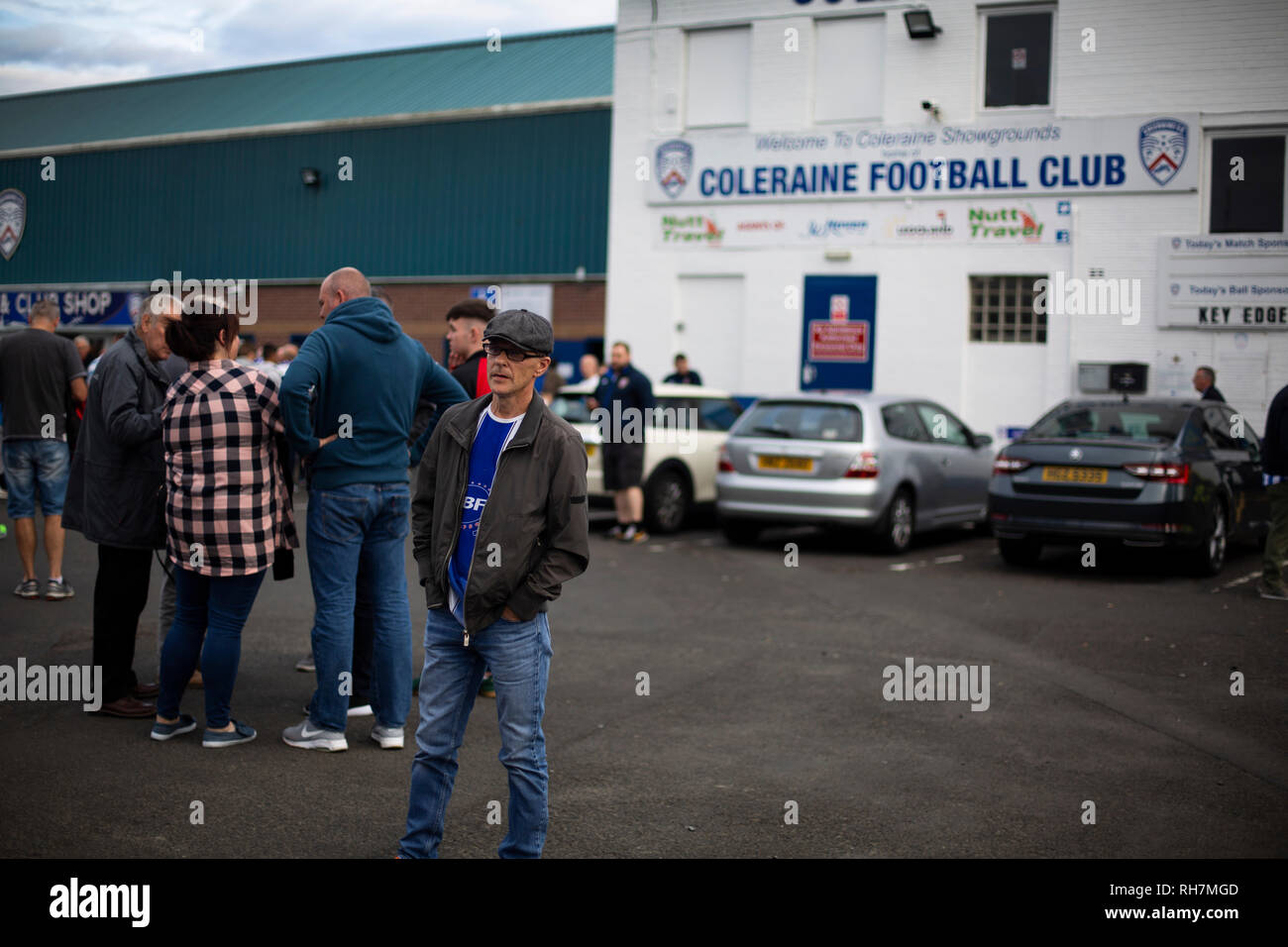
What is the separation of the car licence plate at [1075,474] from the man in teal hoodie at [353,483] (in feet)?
25.6

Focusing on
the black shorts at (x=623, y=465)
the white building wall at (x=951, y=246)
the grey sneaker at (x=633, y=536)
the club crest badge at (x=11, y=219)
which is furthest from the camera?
the white building wall at (x=951, y=246)

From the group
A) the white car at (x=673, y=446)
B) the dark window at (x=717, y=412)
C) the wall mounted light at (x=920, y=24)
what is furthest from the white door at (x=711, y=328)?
the white car at (x=673, y=446)

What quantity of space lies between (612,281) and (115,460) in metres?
17.6

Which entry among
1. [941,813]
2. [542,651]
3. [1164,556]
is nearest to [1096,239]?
[1164,556]

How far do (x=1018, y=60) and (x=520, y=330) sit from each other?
60.6 ft

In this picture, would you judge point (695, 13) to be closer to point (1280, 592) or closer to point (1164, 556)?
point (1164, 556)

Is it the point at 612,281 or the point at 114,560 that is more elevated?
the point at 612,281

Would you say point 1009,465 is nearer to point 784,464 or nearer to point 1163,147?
point 784,464

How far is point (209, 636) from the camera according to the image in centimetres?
574

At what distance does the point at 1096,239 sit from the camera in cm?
2000

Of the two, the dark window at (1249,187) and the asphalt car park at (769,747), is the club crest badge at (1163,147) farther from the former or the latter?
the asphalt car park at (769,747)

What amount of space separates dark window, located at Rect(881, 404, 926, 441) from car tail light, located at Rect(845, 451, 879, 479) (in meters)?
0.57

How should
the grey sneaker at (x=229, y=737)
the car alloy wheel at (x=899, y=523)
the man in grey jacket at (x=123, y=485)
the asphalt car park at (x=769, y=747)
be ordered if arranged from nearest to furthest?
the asphalt car park at (x=769, y=747) < the grey sneaker at (x=229, y=737) < the man in grey jacket at (x=123, y=485) < the car alloy wheel at (x=899, y=523)

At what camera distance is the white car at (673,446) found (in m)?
15.2
